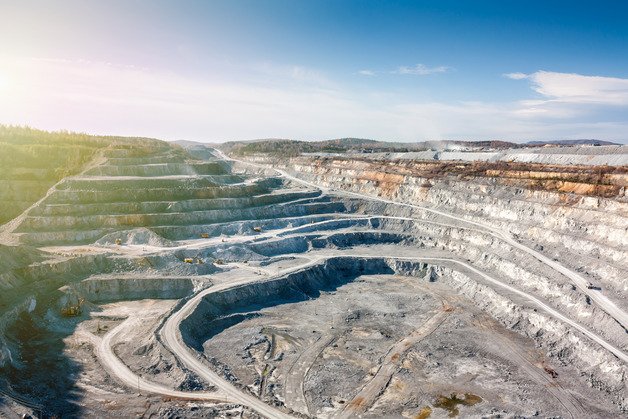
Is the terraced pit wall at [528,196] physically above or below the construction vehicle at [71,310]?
above

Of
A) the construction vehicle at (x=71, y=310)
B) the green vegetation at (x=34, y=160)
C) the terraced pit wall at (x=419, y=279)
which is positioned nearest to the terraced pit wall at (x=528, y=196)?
the terraced pit wall at (x=419, y=279)

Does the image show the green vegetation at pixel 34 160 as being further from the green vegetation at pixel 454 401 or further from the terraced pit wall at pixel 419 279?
the green vegetation at pixel 454 401

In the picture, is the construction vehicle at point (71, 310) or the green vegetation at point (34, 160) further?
the green vegetation at point (34, 160)

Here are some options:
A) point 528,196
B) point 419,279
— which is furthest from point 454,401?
point 528,196

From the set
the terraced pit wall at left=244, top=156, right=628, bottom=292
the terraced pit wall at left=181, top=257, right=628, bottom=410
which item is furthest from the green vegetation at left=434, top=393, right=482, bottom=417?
the terraced pit wall at left=244, top=156, right=628, bottom=292

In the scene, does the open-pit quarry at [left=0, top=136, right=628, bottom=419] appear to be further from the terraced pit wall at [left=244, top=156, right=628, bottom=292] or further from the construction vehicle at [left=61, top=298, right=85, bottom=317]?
the terraced pit wall at [left=244, top=156, right=628, bottom=292]

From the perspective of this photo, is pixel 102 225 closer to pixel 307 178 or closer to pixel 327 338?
pixel 327 338
